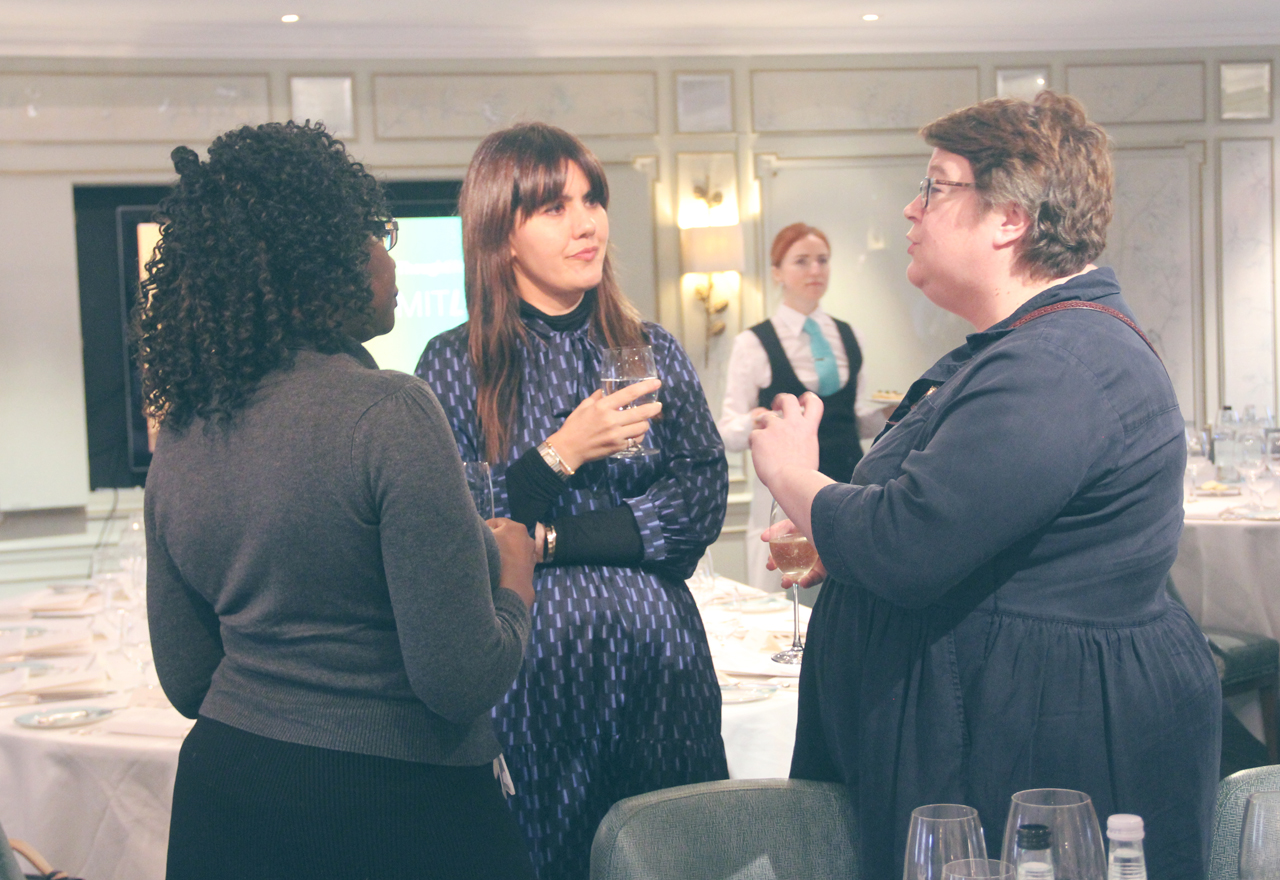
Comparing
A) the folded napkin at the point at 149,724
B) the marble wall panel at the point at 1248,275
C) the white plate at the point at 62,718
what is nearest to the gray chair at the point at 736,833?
the folded napkin at the point at 149,724

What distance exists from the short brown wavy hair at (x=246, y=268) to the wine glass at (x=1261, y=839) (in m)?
0.96

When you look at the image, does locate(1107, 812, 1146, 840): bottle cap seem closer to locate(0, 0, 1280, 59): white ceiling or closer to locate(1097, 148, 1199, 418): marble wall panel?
locate(0, 0, 1280, 59): white ceiling

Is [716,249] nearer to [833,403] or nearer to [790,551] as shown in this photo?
[833,403]

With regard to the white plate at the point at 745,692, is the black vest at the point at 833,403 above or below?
above

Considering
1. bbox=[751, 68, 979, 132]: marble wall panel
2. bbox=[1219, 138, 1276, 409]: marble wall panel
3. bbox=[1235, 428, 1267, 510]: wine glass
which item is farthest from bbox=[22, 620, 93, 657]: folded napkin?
bbox=[1219, 138, 1276, 409]: marble wall panel

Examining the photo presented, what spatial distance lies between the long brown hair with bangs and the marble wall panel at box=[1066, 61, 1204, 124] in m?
5.44

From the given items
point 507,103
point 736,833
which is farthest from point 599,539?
point 507,103

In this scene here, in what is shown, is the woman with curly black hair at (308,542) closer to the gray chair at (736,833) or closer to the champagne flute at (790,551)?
the gray chair at (736,833)

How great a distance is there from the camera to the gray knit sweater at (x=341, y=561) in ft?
3.64

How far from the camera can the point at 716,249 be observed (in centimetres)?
589

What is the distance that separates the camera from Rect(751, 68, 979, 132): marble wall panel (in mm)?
6074

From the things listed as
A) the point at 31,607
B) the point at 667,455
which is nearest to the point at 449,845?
the point at 667,455

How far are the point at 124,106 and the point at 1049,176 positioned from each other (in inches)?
209

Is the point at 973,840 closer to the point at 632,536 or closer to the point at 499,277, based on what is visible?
the point at 632,536
